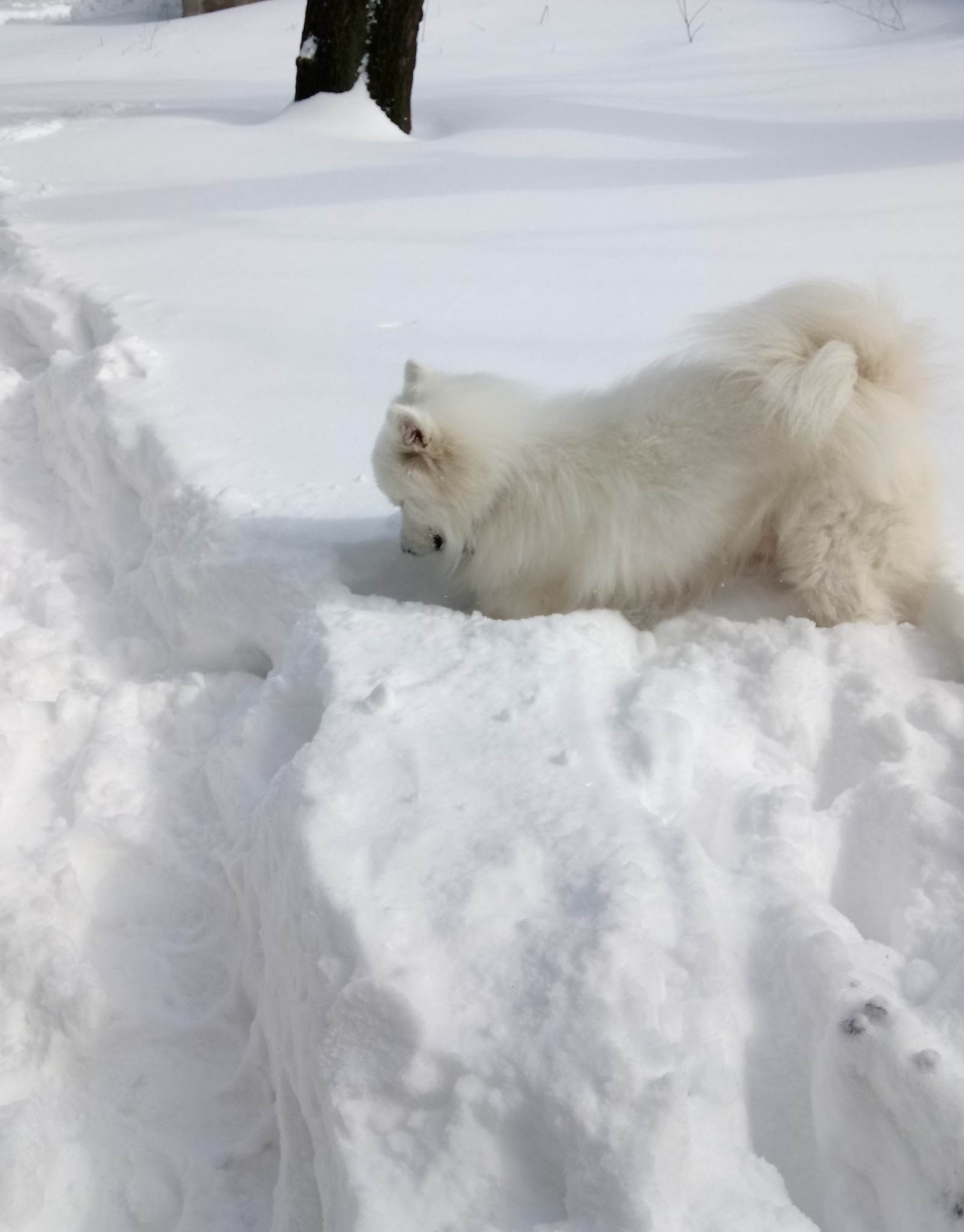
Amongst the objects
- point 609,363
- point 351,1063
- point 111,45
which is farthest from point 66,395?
point 111,45

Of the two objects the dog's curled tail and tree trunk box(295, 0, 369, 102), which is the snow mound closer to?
tree trunk box(295, 0, 369, 102)

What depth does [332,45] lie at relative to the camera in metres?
6.64

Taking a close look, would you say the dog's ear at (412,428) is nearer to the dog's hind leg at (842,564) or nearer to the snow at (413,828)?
the snow at (413,828)

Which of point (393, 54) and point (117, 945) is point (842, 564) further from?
point (393, 54)

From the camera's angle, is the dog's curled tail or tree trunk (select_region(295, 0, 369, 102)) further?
tree trunk (select_region(295, 0, 369, 102))

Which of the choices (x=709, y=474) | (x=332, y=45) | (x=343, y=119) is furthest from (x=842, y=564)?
(x=332, y=45)

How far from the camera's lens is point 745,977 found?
4.97ft

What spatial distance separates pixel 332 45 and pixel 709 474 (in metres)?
5.59

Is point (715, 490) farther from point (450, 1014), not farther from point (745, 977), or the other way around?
point (450, 1014)

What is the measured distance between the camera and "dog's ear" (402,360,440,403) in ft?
8.82

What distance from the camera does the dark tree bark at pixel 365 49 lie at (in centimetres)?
651

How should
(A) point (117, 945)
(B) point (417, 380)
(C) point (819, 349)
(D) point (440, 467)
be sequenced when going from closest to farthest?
(A) point (117, 945) → (C) point (819, 349) → (D) point (440, 467) → (B) point (417, 380)

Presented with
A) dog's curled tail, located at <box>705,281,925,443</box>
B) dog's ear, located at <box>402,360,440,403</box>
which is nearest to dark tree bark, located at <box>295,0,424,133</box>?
dog's ear, located at <box>402,360,440,403</box>

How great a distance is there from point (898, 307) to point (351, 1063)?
212 cm
